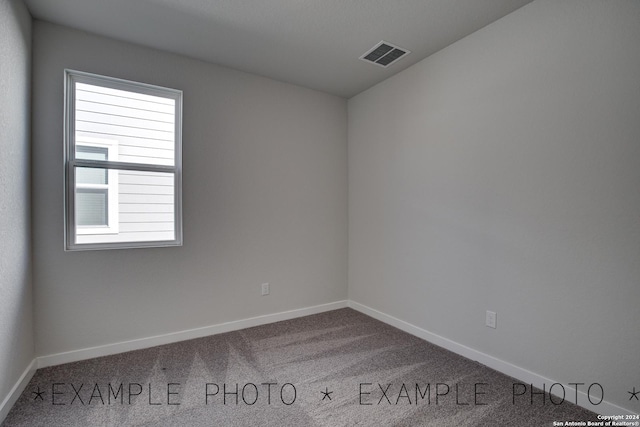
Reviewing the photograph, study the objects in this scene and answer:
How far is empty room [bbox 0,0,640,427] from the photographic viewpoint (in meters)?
1.81

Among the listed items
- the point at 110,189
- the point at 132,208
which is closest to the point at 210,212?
the point at 132,208

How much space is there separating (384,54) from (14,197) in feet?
9.79

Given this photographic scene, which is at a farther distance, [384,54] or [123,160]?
[384,54]

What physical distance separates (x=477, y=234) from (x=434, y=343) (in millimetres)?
1076

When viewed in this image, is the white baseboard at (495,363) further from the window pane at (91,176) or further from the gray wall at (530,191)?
the window pane at (91,176)

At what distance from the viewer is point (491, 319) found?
2.34 m

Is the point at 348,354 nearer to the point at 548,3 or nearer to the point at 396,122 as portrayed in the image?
the point at 396,122

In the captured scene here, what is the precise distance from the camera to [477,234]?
2445mm

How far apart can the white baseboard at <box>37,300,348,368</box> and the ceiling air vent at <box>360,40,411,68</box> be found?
271cm

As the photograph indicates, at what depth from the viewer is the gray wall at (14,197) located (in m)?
1.77

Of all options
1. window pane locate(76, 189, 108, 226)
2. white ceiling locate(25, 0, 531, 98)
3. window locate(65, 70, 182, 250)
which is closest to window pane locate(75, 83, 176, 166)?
window locate(65, 70, 182, 250)

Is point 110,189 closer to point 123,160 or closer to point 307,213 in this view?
point 123,160

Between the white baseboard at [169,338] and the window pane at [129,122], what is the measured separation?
1.56m

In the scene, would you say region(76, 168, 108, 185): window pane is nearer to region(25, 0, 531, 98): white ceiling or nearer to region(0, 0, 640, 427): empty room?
region(0, 0, 640, 427): empty room
